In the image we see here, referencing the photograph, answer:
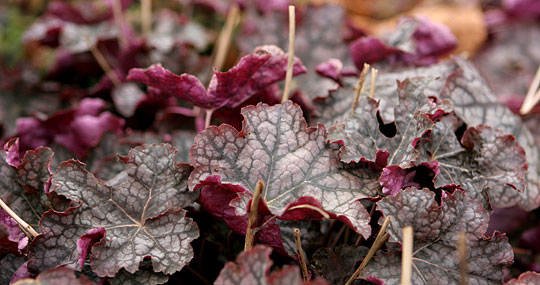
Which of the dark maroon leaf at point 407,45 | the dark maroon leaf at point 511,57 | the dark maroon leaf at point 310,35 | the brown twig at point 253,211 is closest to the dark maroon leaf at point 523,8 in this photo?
the dark maroon leaf at point 511,57

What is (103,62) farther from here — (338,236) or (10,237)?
(338,236)

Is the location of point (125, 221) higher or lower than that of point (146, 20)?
lower

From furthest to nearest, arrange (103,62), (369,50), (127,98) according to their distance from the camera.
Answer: (103,62) → (127,98) → (369,50)

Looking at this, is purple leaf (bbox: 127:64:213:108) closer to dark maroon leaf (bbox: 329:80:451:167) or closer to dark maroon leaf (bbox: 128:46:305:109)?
dark maroon leaf (bbox: 128:46:305:109)

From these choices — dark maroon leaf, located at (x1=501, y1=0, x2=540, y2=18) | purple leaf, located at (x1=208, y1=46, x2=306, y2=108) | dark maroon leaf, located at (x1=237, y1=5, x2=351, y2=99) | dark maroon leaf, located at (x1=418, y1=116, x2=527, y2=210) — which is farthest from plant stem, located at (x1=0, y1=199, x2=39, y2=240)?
dark maroon leaf, located at (x1=501, y1=0, x2=540, y2=18)

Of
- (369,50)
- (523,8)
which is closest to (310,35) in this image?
(369,50)

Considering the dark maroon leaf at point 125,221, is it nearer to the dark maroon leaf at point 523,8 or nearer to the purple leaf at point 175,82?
the purple leaf at point 175,82
